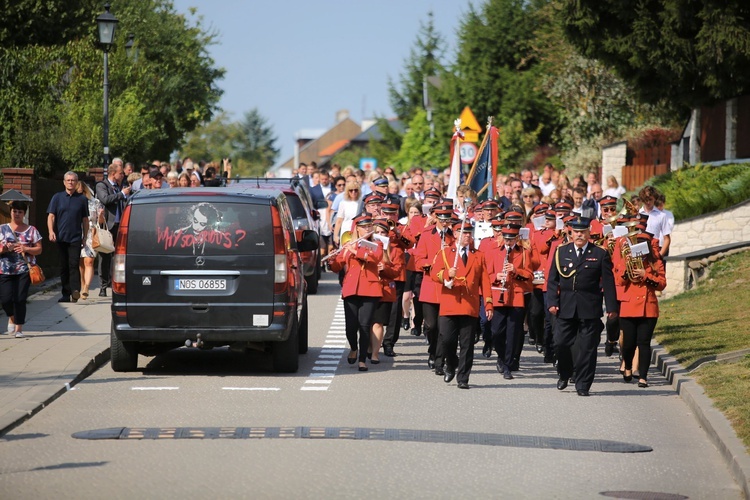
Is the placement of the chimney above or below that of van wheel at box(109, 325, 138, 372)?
above

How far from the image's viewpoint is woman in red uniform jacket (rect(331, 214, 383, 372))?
15.1m

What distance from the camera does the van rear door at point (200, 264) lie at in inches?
543

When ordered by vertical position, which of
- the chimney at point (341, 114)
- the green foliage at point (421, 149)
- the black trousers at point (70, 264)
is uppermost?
the chimney at point (341, 114)

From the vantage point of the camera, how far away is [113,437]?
1055 cm

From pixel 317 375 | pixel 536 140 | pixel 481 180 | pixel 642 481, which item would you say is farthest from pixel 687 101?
pixel 536 140

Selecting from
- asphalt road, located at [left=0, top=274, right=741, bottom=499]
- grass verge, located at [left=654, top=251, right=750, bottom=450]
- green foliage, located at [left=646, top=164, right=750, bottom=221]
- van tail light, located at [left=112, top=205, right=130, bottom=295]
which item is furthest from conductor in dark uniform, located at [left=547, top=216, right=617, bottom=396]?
green foliage, located at [left=646, top=164, right=750, bottom=221]

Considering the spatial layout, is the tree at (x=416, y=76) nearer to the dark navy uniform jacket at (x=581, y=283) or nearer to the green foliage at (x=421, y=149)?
the green foliage at (x=421, y=149)

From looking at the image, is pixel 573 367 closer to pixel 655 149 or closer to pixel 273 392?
pixel 273 392

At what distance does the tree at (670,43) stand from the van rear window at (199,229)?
614 inches

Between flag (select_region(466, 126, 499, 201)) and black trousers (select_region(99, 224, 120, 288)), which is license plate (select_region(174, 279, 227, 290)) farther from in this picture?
flag (select_region(466, 126, 499, 201))

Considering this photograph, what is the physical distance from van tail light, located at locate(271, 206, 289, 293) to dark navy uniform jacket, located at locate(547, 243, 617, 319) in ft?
8.80

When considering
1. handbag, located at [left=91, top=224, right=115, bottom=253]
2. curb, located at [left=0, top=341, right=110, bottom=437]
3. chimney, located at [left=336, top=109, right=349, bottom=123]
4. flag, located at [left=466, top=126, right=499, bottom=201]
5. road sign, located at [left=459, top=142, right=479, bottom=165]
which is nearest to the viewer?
curb, located at [left=0, top=341, right=110, bottom=437]

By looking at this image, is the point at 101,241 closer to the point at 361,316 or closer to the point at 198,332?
the point at 361,316

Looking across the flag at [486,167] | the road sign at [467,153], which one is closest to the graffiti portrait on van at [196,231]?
the flag at [486,167]
